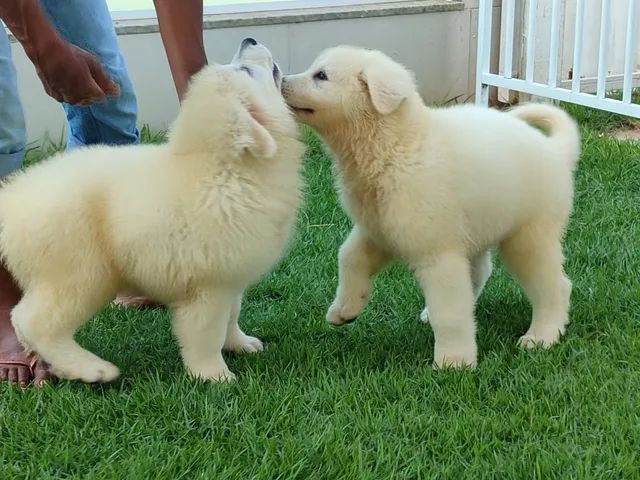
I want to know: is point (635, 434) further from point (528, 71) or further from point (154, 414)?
point (528, 71)

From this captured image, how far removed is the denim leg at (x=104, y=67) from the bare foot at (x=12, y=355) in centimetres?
80

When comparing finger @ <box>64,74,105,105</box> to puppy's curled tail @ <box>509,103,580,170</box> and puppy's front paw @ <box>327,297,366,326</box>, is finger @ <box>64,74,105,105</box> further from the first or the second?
puppy's curled tail @ <box>509,103,580,170</box>

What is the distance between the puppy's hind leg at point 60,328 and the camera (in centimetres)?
266

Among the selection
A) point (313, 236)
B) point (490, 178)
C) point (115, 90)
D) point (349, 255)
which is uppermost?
point (115, 90)

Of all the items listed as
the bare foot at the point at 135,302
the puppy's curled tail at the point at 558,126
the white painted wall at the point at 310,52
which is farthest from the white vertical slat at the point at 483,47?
the bare foot at the point at 135,302

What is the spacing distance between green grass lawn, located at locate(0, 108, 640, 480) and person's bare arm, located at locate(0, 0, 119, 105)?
87 centimetres

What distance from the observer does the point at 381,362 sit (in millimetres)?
2996

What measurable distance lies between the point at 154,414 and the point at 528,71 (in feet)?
14.8

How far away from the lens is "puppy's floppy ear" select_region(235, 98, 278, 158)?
260cm

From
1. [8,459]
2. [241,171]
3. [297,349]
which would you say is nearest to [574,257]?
[297,349]

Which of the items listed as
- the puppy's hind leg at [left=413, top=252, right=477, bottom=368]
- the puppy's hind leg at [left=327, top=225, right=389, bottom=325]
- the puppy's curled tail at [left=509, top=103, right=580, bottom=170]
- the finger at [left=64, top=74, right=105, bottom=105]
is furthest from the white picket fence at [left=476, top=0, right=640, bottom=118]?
the finger at [left=64, top=74, right=105, bottom=105]

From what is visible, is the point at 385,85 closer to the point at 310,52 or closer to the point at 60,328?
the point at 60,328

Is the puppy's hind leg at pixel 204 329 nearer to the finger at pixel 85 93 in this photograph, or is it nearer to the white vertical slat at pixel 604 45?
the finger at pixel 85 93

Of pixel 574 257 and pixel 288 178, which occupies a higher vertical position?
pixel 288 178
